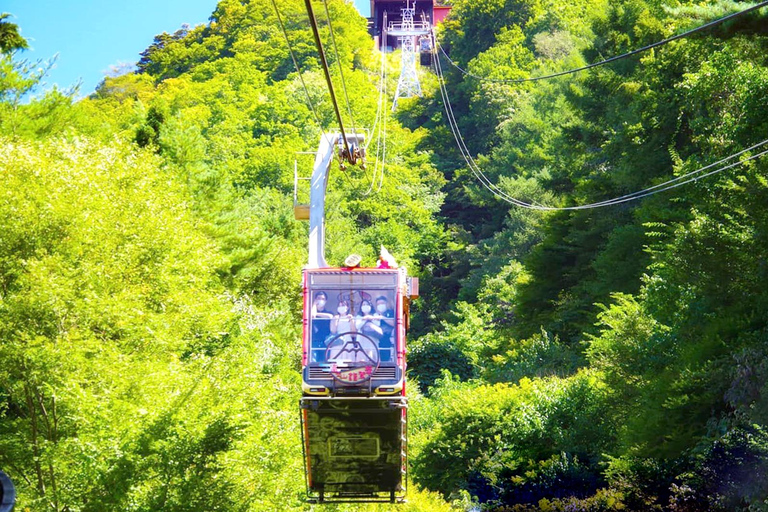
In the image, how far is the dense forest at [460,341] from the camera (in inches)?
925

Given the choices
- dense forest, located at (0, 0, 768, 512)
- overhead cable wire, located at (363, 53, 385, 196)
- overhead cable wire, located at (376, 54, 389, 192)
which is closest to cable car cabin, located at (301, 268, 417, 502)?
dense forest, located at (0, 0, 768, 512)

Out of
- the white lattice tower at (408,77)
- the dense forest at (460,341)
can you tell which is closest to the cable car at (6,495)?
the dense forest at (460,341)

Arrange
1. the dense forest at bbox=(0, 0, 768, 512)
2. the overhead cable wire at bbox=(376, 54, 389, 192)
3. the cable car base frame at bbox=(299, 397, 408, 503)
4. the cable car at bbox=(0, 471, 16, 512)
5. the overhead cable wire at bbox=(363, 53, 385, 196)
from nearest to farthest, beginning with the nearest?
the cable car at bbox=(0, 471, 16, 512) → the cable car base frame at bbox=(299, 397, 408, 503) → the dense forest at bbox=(0, 0, 768, 512) → the overhead cable wire at bbox=(363, 53, 385, 196) → the overhead cable wire at bbox=(376, 54, 389, 192)

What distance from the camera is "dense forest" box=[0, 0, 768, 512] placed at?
2348 cm

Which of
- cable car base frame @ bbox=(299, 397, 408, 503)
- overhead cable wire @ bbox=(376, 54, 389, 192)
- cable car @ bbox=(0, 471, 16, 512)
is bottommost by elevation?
cable car base frame @ bbox=(299, 397, 408, 503)

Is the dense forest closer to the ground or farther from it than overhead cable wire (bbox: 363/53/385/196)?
closer to the ground

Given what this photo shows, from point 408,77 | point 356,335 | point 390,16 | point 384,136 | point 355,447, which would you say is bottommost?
point 355,447

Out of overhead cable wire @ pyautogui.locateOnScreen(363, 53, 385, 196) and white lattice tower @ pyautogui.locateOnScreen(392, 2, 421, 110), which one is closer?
overhead cable wire @ pyautogui.locateOnScreen(363, 53, 385, 196)

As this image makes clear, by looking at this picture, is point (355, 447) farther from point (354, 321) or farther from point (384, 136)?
point (384, 136)

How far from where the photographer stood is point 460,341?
55.9 m

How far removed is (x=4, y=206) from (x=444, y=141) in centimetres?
7030

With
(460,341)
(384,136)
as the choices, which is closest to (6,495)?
(460,341)

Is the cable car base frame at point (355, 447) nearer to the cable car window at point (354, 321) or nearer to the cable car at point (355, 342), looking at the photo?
the cable car at point (355, 342)

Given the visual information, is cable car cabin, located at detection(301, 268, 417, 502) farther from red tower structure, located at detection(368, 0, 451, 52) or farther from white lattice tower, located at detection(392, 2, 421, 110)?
red tower structure, located at detection(368, 0, 451, 52)
